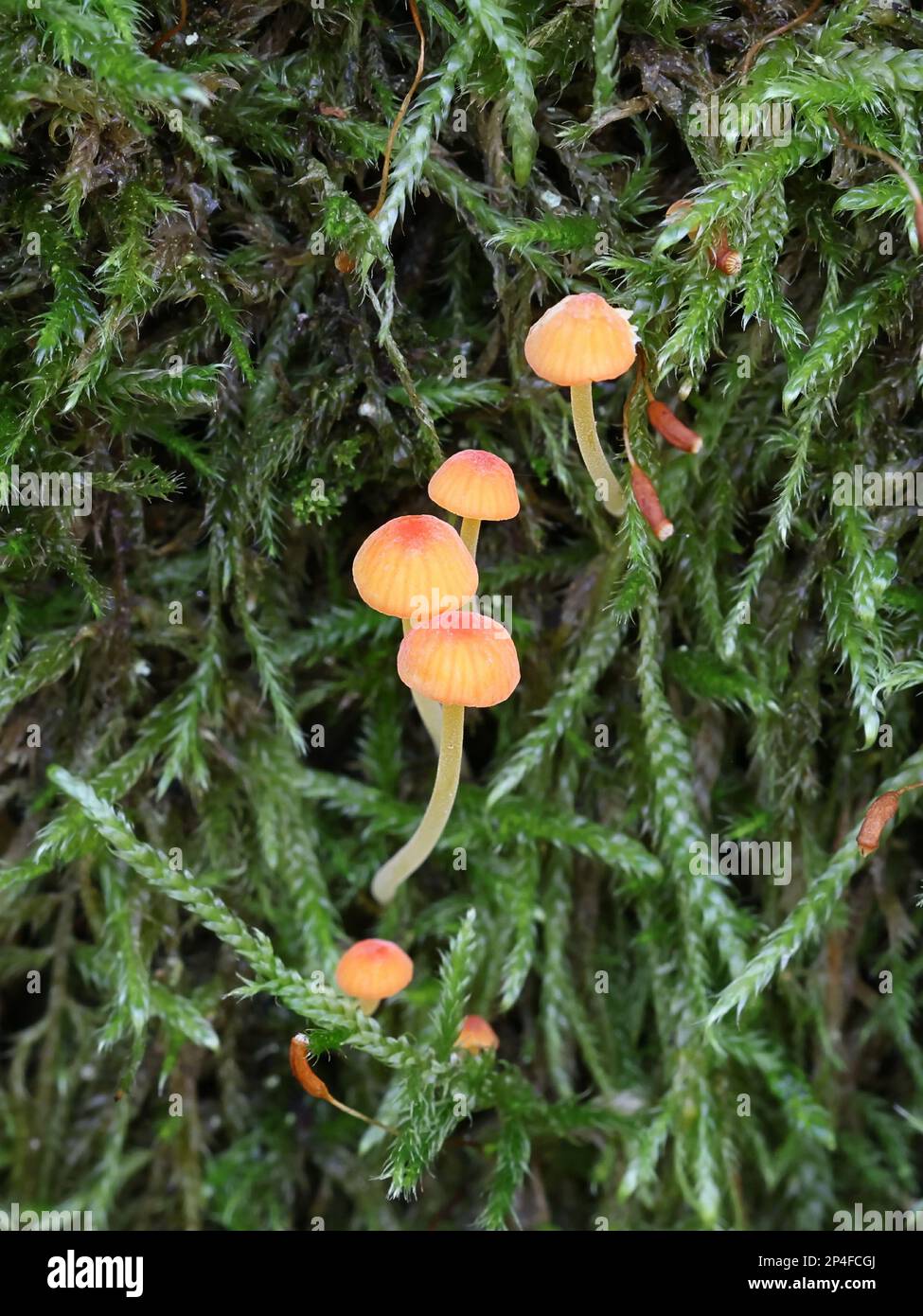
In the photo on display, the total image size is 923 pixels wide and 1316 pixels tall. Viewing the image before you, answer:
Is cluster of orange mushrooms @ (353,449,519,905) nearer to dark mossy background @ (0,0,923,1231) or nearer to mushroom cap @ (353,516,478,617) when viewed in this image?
mushroom cap @ (353,516,478,617)

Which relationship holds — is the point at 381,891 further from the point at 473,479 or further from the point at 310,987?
the point at 473,479

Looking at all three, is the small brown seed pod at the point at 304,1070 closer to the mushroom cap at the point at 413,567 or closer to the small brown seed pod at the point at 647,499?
the mushroom cap at the point at 413,567

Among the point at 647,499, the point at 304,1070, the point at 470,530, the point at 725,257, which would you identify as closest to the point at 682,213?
the point at 725,257

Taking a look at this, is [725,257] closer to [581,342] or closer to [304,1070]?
[581,342]

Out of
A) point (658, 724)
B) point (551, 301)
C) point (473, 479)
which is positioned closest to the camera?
point (473, 479)

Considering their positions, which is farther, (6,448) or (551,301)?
(551,301)
